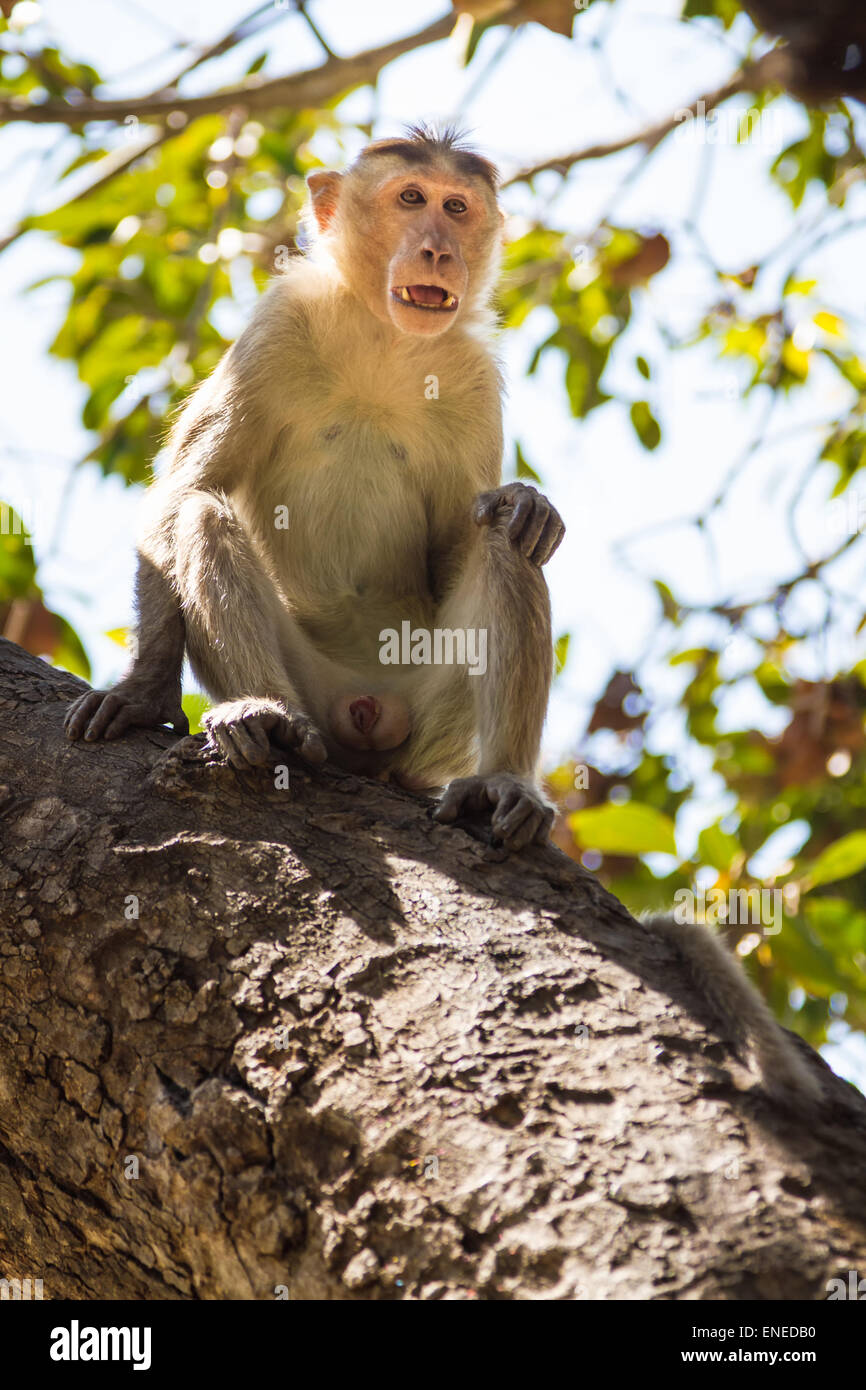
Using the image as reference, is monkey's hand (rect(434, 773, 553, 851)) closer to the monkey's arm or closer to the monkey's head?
the monkey's arm

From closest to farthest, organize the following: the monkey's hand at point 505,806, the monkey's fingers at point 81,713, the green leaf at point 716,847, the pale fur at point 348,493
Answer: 1. the monkey's hand at point 505,806
2. the monkey's fingers at point 81,713
3. the pale fur at point 348,493
4. the green leaf at point 716,847

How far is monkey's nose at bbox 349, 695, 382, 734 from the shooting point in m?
4.87

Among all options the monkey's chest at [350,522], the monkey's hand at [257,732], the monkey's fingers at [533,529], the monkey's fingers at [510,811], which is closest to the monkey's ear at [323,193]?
the monkey's chest at [350,522]

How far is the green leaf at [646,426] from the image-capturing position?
777 cm

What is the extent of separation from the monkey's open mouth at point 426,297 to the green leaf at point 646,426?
2.50 m

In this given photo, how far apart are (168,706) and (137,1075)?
1.77 meters

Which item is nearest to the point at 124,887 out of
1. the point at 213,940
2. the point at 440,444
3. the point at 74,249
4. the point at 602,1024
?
the point at 213,940

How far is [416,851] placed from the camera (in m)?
3.22

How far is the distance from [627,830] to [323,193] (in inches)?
130

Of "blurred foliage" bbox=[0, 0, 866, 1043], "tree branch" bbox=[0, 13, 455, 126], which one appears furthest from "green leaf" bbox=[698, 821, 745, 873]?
"tree branch" bbox=[0, 13, 455, 126]

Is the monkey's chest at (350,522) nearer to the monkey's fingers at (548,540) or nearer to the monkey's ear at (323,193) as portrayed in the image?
the monkey's fingers at (548,540)

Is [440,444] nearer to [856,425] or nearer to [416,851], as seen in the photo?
[416,851]

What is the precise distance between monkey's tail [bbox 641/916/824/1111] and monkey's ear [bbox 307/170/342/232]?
4400mm

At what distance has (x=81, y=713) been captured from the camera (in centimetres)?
375
